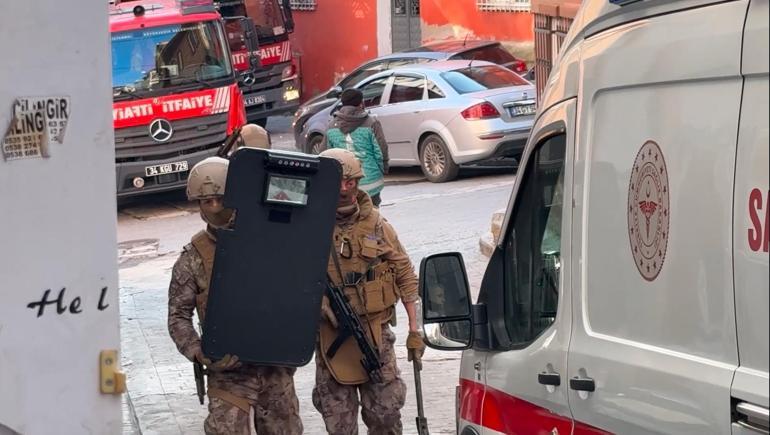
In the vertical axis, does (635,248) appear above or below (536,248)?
above

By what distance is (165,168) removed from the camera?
1666 cm

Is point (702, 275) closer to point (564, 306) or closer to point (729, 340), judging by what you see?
point (729, 340)

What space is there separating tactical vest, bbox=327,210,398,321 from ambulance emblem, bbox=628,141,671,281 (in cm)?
320

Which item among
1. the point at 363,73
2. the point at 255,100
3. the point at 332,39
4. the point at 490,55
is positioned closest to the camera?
the point at 363,73

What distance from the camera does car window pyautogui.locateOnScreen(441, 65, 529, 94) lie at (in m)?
17.2

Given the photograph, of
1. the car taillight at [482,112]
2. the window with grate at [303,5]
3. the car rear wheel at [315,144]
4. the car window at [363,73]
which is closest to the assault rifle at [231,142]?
the car taillight at [482,112]

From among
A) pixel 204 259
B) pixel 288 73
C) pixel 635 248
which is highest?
pixel 635 248

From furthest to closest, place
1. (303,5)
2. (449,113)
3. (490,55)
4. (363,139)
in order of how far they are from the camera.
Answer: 1. (303,5)
2. (490,55)
3. (449,113)
4. (363,139)

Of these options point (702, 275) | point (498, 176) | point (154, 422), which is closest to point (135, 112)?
point (498, 176)

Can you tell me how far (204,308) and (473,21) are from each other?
19797mm

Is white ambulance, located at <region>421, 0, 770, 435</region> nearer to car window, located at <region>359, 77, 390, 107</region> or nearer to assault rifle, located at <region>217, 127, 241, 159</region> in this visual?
assault rifle, located at <region>217, 127, 241, 159</region>

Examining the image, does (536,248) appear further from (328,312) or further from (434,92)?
(434,92)

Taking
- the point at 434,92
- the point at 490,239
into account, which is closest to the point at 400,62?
the point at 434,92

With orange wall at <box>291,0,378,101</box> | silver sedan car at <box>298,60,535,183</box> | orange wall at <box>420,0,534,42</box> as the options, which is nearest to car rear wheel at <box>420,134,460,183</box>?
silver sedan car at <box>298,60,535,183</box>
